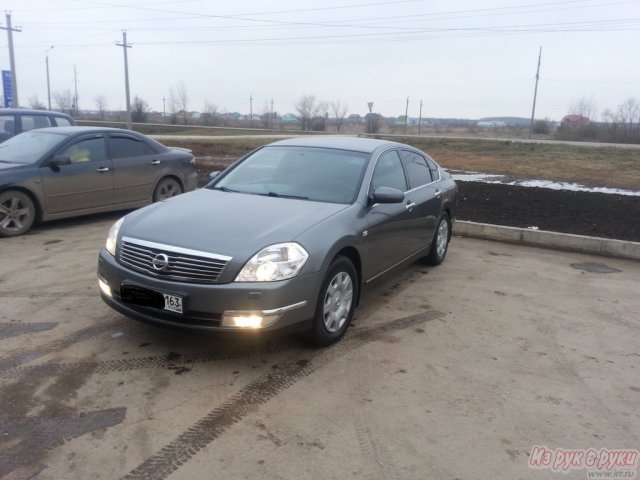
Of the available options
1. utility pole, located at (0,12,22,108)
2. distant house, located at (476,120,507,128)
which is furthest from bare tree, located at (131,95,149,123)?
distant house, located at (476,120,507,128)

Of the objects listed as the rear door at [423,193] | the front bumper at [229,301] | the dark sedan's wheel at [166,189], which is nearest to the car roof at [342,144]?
the rear door at [423,193]

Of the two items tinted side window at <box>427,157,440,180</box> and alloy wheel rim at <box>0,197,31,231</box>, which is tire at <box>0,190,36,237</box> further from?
tinted side window at <box>427,157,440,180</box>

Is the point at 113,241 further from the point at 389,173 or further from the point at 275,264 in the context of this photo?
the point at 389,173

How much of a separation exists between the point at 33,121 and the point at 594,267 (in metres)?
10.4

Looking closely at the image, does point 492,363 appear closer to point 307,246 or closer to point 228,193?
point 307,246

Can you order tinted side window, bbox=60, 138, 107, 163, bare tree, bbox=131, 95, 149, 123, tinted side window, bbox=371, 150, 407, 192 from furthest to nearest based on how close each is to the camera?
bare tree, bbox=131, 95, 149, 123
tinted side window, bbox=60, 138, 107, 163
tinted side window, bbox=371, 150, 407, 192

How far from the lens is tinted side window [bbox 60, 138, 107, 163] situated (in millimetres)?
7905

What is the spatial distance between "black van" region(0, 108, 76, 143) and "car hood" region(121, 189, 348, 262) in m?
7.46

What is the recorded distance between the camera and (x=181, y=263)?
3721mm

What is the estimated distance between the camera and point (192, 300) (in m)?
3.64

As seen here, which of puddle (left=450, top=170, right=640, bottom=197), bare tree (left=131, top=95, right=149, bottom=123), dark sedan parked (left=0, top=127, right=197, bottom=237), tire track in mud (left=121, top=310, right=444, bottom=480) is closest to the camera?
tire track in mud (left=121, top=310, right=444, bottom=480)

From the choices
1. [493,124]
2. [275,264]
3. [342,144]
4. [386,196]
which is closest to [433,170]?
[342,144]

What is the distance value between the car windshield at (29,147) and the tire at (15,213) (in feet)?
1.81

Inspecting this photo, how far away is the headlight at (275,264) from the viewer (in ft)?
12.1
